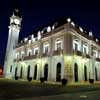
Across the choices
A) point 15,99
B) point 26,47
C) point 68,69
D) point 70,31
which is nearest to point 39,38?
point 26,47

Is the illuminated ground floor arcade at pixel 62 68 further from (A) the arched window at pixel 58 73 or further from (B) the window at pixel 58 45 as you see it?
(B) the window at pixel 58 45

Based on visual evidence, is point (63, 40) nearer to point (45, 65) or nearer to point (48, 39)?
point (48, 39)

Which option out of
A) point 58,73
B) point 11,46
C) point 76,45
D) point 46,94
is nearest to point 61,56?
point 58,73

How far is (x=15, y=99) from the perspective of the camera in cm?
712

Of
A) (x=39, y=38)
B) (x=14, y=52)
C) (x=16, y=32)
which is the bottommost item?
(x=14, y=52)

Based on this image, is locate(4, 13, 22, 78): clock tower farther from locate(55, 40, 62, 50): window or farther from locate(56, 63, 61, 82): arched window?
locate(56, 63, 61, 82): arched window

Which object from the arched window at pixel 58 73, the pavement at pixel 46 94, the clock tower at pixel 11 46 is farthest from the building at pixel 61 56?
the pavement at pixel 46 94

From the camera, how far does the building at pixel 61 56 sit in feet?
72.1

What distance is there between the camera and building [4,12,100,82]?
2197 centimetres

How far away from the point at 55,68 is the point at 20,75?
15.8m

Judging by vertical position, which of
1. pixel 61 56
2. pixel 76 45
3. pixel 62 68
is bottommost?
pixel 62 68

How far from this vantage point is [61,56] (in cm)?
2222

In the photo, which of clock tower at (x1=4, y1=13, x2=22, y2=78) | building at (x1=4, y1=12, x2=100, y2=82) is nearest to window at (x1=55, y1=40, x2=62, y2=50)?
building at (x1=4, y1=12, x2=100, y2=82)

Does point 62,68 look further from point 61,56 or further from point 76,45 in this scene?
point 76,45
